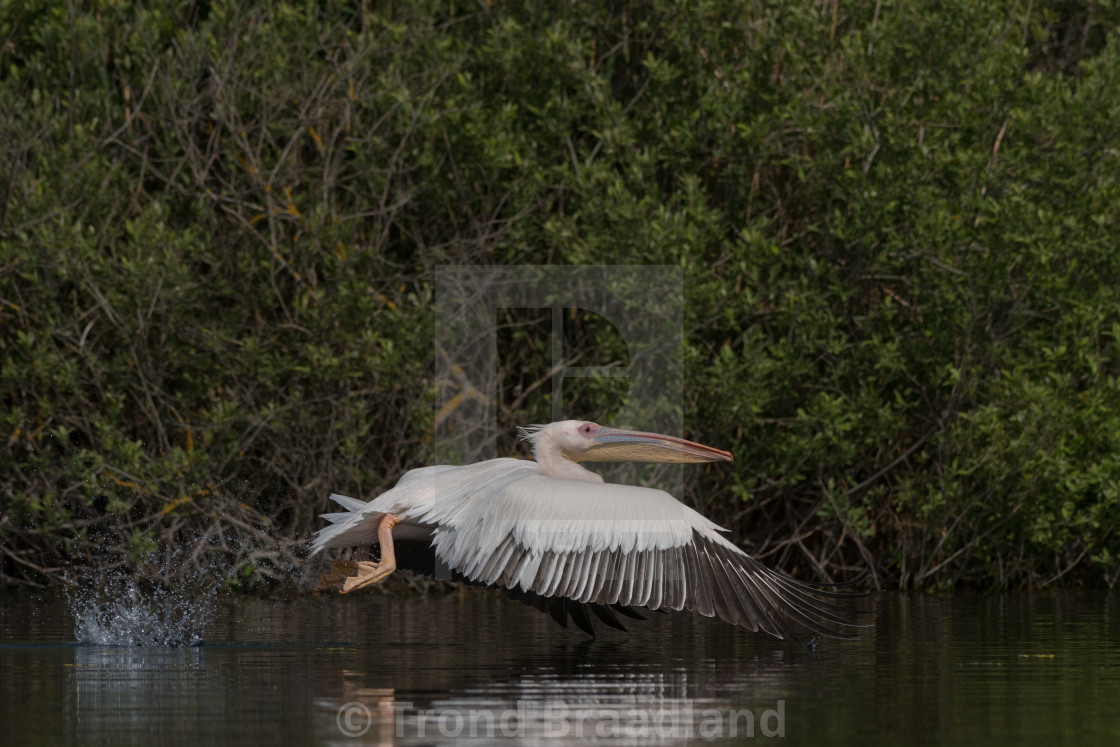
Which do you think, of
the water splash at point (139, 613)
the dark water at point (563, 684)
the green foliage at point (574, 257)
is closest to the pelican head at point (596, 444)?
the dark water at point (563, 684)

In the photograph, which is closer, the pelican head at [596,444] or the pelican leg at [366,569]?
the pelican leg at [366,569]

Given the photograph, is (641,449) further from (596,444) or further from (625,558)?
(625,558)

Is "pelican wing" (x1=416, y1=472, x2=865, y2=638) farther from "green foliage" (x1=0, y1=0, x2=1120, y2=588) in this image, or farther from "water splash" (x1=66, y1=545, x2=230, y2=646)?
"green foliage" (x1=0, y1=0, x2=1120, y2=588)

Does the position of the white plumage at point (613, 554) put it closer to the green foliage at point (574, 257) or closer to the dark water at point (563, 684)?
the dark water at point (563, 684)

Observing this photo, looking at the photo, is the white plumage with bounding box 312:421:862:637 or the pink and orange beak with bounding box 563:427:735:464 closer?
the white plumage with bounding box 312:421:862:637

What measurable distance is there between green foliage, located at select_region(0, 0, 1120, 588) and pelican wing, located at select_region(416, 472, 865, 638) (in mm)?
4010

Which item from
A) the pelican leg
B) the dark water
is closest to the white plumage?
the dark water

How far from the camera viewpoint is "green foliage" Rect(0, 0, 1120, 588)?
10.7m

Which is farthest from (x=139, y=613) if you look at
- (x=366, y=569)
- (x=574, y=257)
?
(x=574, y=257)

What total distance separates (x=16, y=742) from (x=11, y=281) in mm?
6814

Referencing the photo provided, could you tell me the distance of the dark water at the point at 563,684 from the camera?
16.0 ft

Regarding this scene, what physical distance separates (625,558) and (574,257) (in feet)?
14.9

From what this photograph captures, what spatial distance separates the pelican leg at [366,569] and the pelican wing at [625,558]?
0.54 m

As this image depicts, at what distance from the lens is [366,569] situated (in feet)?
24.2
